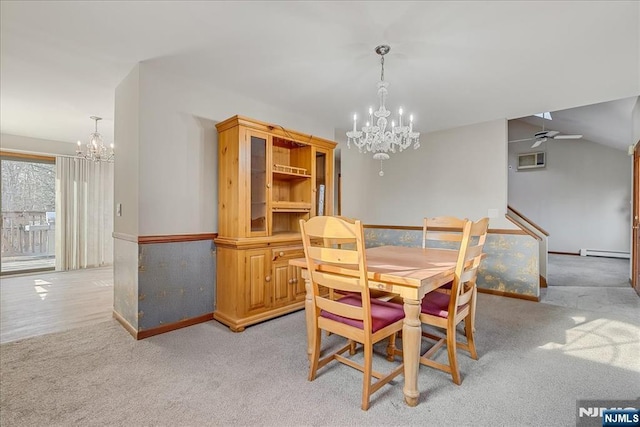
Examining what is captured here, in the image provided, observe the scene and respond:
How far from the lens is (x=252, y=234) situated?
2840 mm

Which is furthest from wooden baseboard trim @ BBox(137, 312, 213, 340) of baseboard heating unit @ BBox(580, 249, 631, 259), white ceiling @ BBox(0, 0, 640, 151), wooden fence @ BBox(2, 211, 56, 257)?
baseboard heating unit @ BBox(580, 249, 631, 259)

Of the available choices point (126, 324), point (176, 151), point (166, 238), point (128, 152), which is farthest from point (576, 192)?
point (126, 324)

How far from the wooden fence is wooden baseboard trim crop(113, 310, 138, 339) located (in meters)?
3.77

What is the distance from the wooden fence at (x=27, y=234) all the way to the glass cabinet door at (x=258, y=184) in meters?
4.96

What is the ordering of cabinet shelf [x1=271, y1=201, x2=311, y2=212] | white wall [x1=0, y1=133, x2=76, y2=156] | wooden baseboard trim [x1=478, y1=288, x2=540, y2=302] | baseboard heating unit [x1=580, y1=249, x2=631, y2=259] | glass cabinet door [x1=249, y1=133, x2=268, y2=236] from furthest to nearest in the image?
baseboard heating unit [x1=580, y1=249, x2=631, y2=259]
white wall [x1=0, y1=133, x2=76, y2=156]
wooden baseboard trim [x1=478, y1=288, x2=540, y2=302]
cabinet shelf [x1=271, y1=201, x2=311, y2=212]
glass cabinet door [x1=249, y1=133, x2=268, y2=236]

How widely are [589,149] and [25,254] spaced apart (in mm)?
11869

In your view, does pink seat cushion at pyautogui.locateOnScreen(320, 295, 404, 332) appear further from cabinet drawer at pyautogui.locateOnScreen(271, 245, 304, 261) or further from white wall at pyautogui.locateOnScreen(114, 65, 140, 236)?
white wall at pyautogui.locateOnScreen(114, 65, 140, 236)

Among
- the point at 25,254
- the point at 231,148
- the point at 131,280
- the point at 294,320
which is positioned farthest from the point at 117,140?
the point at 25,254

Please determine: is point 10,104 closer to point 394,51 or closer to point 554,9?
point 394,51

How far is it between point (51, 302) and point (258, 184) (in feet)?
9.67

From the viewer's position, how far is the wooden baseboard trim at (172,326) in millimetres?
2526

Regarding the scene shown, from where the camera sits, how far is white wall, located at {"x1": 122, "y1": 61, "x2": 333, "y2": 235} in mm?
2557

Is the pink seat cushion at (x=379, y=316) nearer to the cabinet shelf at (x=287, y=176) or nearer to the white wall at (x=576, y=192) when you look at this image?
the cabinet shelf at (x=287, y=176)

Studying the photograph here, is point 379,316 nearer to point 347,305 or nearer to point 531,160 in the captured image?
point 347,305
